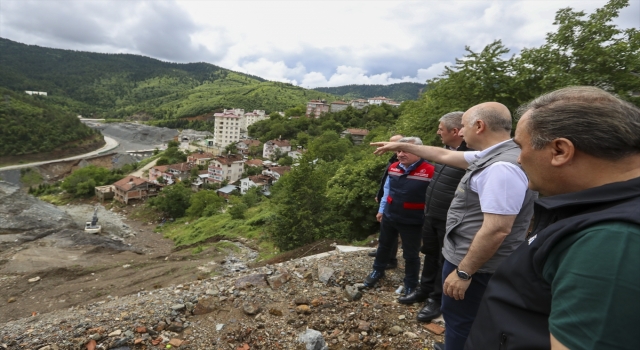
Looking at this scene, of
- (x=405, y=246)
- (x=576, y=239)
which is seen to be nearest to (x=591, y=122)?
(x=576, y=239)

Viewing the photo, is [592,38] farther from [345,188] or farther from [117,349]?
[117,349]

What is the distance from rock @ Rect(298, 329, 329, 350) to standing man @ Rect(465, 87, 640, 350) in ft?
6.39

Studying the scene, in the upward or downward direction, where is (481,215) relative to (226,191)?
upward

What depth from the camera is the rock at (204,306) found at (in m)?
3.61

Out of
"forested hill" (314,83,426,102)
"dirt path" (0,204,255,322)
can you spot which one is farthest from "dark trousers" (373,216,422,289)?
"forested hill" (314,83,426,102)

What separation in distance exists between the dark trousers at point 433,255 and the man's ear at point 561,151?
6.86 feet

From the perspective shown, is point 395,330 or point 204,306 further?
point 204,306

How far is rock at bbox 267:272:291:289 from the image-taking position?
4.09 m

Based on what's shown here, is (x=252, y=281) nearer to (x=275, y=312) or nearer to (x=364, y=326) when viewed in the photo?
(x=275, y=312)

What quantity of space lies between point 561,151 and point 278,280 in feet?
12.3

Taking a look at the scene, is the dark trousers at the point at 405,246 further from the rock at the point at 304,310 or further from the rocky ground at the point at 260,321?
the rock at the point at 304,310

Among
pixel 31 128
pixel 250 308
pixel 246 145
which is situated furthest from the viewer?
pixel 246 145

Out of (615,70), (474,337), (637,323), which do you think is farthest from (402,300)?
(615,70)

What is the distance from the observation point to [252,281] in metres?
4.23
